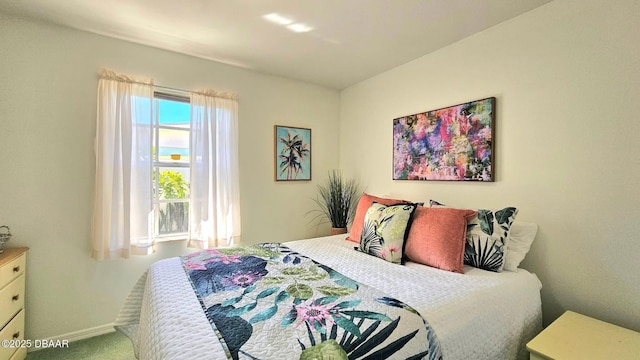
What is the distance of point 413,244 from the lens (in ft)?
5.99

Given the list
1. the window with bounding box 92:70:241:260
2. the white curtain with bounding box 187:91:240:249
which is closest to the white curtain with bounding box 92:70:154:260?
the window with bounding box 92:70:241:260

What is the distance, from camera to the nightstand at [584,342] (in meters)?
1.19

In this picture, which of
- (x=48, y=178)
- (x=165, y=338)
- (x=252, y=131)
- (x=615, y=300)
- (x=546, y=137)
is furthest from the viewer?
(x=252, y=131)

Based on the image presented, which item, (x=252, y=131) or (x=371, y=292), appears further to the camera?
(x=252, y=131)

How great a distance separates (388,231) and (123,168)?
87.6 inches

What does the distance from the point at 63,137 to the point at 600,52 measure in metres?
3.77

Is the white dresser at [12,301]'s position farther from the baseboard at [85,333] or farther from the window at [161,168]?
the window at [161,168]

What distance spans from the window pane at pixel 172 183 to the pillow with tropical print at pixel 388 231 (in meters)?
1.82

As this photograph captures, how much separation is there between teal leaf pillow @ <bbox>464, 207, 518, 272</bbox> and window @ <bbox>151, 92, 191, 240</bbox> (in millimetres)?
2475

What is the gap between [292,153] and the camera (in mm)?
3250

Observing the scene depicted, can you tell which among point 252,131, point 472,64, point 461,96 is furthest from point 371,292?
point 252,131

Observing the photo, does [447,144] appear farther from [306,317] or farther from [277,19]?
[306,317]

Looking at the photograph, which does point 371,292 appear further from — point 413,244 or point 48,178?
point 48,178

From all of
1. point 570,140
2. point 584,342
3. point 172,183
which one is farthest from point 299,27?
point 584,342
